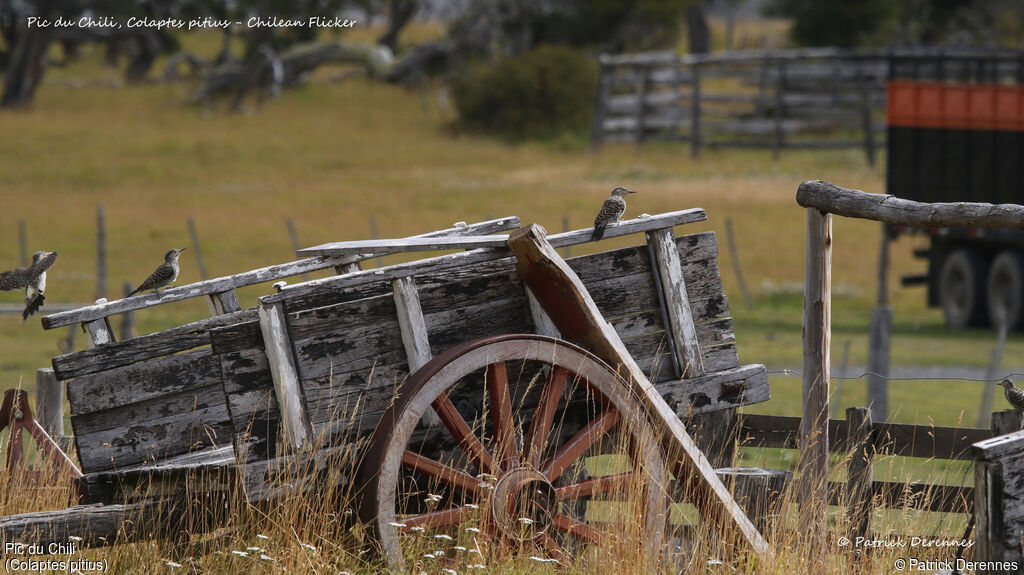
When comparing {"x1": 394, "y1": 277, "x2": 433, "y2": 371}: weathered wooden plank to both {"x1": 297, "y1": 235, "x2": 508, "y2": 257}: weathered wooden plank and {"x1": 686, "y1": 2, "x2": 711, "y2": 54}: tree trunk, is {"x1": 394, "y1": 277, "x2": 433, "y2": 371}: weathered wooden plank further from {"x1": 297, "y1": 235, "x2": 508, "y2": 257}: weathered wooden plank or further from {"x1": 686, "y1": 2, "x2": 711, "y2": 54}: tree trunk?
{"x1": 686, "y1": 2, "x2": 711, "y2": 54}: tree trunk

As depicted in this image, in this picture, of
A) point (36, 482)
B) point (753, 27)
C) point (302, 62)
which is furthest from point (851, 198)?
point (753, 27)

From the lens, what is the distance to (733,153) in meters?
34.1

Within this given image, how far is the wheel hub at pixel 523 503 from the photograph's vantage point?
410cm

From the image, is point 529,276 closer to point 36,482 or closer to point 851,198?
point 851,198

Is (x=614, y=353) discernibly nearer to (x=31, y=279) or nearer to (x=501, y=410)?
(x=501, y=410)

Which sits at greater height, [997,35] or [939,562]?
[997,35]

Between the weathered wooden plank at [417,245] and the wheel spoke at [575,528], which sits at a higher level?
the weathered wooden plank at [417,245]

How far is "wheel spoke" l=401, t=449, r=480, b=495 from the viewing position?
4051 mm

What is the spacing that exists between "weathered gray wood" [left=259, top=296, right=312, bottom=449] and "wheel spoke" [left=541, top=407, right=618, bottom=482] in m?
0.90

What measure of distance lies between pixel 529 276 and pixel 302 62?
4083 cm

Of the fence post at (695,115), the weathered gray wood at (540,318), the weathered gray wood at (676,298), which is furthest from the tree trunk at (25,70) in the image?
the weathered gray wood at (676,298)

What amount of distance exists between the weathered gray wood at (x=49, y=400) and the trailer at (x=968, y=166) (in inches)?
485

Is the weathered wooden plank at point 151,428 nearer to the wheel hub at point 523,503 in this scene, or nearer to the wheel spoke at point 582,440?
the wheel hub at point 523,503

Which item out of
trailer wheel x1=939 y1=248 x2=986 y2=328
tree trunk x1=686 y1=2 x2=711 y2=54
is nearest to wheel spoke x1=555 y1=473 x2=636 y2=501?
trailer wheel x1=939 y1=248 x2=986 y2=328
